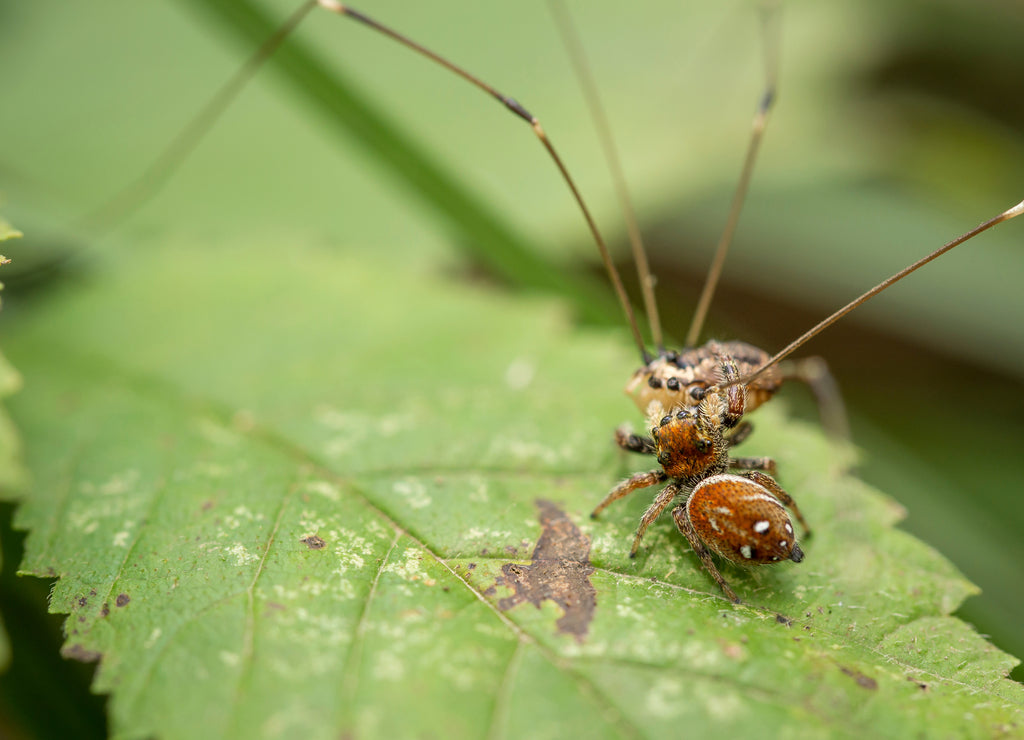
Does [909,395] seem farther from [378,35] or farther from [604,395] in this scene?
[378,35]

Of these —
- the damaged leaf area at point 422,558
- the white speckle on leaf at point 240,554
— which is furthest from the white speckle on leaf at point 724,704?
the white speckle on leaf at point 240,554

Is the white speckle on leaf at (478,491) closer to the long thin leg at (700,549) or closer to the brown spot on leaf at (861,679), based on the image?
the long thin leg at (700,549)

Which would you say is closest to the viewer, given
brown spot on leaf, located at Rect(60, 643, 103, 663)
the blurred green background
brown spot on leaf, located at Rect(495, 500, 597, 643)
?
brown spot on leaf, located at Rect(60, 643, 103, 663)

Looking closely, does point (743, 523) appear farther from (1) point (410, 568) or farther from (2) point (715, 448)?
(1) point (410, 568)

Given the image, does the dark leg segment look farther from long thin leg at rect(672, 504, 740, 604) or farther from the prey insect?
long thin leg at rect(672, 504, 740, 604)

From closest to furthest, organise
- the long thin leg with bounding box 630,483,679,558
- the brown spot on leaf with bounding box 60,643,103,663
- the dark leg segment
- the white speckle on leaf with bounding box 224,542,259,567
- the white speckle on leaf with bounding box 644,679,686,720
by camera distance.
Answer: the white speckle on leaf with bounding box 644,679,686,720 → the brown spot on leaf with bounding box 60,643,103,663 → the white speckle on leaf with bounding box 224,542,259,567 → the long thin leg with bounding box 630,483,679,558 → the dark leg segment

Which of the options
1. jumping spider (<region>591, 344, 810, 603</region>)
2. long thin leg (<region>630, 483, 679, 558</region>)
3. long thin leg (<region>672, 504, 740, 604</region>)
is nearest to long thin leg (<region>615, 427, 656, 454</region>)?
jumping spider (<region>591, 344, 810, 603</region>)
